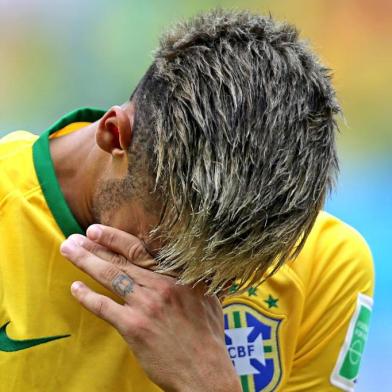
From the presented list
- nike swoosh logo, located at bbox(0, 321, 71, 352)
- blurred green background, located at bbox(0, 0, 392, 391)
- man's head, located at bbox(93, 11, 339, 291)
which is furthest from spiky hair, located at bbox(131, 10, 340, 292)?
blurred green background, located at bbox(0, 0, 392, 391)

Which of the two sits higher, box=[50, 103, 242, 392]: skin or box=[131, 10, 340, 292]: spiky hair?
box=[131, 10, 340, 292]: spiky hair

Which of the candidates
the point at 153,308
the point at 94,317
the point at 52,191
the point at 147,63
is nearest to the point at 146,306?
the point at 153,308

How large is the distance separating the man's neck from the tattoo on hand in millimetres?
117

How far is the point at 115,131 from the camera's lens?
950mm

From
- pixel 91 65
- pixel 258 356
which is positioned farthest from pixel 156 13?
pixel 258 356

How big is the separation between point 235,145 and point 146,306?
252 millimetres

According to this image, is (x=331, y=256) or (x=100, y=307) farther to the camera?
(x=331, y=256)

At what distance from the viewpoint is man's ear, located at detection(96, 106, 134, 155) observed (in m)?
0.93

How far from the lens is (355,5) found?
7.98ft

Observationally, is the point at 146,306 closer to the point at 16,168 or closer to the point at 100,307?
the point at 100,307

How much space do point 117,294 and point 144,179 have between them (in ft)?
0.52

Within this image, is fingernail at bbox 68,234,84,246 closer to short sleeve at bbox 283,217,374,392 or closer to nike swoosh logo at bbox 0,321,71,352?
nike swoosh logo at bbox 0,321,71,352

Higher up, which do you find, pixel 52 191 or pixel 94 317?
pixel 52 191

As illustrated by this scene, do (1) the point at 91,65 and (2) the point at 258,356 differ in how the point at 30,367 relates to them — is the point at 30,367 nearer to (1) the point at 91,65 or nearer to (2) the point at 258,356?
(2) the point at 258,356
